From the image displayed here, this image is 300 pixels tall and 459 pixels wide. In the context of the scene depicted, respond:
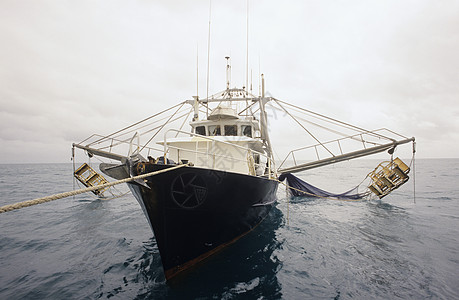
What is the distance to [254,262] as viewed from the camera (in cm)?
577

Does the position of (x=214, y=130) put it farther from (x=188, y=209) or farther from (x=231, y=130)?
(x=188, y=209)

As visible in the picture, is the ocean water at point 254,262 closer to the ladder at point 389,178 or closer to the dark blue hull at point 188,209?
the dark blue hull at point 188,209

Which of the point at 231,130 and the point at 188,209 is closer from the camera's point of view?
the point at 188,209

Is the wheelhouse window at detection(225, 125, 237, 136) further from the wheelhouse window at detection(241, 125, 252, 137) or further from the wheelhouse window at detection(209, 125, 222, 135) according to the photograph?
the wheelhouse window at detection(241, 125, 252, 137)

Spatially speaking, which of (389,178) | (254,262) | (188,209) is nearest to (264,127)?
(254,262)

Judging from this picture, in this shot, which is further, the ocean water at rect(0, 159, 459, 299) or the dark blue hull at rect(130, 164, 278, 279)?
the dark blue hull at rect(130, 164, 278, 279)

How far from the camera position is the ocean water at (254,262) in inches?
180

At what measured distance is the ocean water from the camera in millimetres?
4562

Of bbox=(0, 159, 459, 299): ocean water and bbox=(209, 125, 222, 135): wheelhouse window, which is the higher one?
bbox=(209, 125, 222, 135): wheelhouse window

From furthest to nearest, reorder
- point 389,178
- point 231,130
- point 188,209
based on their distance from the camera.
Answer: point 389,178 → point 231,130 → point 188,209

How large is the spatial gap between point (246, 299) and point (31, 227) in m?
10.9

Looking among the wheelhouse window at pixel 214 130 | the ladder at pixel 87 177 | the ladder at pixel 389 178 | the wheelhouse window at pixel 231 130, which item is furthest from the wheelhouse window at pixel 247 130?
the ladder at pixel 87 177

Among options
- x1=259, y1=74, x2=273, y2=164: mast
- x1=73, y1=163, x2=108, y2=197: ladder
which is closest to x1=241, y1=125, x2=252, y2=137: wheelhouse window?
x1=259, y1=74, x2=273, y2=164: mast

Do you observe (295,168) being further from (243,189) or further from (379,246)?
(243,189)
